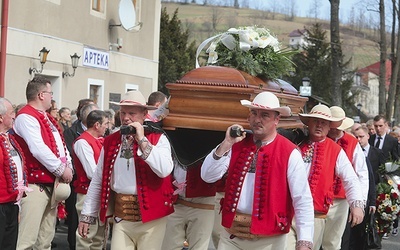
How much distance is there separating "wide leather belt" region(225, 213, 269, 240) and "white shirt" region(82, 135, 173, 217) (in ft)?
2.43

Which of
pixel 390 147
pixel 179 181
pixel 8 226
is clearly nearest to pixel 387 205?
pixel 390 147

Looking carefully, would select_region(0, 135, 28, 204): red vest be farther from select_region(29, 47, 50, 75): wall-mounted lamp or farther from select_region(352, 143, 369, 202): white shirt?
select_region(29, 47, 50, 75): wall-mounted lamp

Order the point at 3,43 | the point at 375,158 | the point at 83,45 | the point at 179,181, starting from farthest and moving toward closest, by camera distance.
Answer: the point at 83,45 → the point at 3,43 → the point at 375,158 → the point at 179,181

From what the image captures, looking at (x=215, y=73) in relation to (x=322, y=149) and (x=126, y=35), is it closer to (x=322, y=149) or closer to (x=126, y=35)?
(x=322, y=149)

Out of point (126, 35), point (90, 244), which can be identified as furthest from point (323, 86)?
point (90, 244)

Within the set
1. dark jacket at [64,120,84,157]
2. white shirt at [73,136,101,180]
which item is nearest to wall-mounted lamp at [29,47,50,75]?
dark jacket at [64,120,84,157]

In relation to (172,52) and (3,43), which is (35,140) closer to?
(3,43)

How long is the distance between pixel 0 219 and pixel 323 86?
3693 centimetres

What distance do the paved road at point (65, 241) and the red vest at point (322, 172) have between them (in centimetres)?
357

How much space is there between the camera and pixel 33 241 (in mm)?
7180

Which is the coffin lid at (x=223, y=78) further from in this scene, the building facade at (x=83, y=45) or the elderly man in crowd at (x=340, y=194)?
the building facade at (x=83, y=45)

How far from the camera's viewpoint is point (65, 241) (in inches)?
400

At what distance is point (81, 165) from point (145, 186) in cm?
256

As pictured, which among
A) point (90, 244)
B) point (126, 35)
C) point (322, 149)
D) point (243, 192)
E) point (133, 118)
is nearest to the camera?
Answer: point (243, 192)
